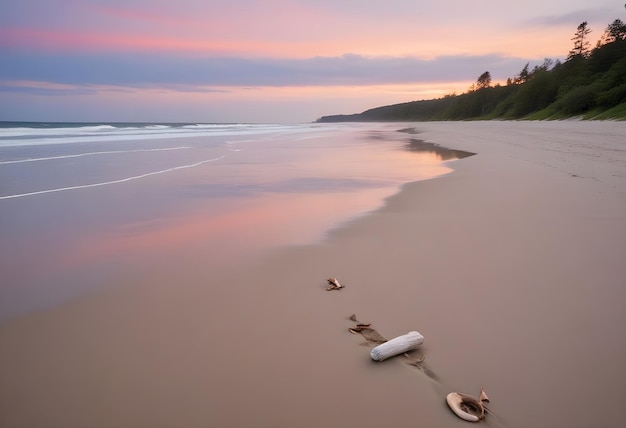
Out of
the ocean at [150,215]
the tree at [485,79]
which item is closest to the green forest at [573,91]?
the tree at [485,79]

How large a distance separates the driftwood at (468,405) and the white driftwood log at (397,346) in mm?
396

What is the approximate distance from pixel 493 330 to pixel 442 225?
259 cm

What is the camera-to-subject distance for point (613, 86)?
3431 cm

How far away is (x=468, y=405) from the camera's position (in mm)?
1922

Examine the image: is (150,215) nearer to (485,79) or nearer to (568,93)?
(568,93)

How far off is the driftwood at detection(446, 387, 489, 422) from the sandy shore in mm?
56

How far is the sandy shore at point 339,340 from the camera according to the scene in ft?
6.30

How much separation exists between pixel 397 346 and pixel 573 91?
45.9m

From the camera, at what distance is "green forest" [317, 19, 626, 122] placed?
106ft

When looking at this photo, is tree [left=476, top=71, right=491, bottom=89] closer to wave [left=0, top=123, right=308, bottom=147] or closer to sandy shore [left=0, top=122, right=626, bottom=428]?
wave [left=0, top=123, right=308, bottom=147]

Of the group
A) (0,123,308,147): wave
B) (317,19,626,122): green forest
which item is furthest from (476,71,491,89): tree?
(0,123,308,147): wave

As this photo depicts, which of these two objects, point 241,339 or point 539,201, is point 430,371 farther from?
point 539,201

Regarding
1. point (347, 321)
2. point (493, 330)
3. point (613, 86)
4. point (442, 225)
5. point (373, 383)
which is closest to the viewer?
point (373, 383)

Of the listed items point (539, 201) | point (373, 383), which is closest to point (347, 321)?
point (373, 383)
